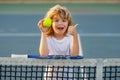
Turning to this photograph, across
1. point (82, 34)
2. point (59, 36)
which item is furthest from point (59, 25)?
point (82, 34)

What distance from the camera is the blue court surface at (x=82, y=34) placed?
21.0 feet

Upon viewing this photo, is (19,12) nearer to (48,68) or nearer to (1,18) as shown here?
(1,18)

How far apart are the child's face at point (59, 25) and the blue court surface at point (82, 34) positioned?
3.81m

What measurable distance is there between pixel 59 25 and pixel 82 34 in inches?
238

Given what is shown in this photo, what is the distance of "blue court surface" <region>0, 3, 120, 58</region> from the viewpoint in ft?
21.0

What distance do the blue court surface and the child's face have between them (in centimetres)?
381

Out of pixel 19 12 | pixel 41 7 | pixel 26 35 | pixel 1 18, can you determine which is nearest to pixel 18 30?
pixel 26 35

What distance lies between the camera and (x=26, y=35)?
26.5ft

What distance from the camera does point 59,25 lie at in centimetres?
215

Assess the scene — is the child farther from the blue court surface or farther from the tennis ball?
the blue court surface

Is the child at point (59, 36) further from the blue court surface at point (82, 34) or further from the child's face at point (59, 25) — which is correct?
the blue court surface at point (82, 34)

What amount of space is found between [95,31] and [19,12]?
3244 mm

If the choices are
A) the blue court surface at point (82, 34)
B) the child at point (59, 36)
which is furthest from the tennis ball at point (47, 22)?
the blue court surface at point (82, 34)

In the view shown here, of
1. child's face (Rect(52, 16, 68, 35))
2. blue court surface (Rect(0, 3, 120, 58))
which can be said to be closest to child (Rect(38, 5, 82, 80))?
child's face (Rect(52, 16, 68, 35))
